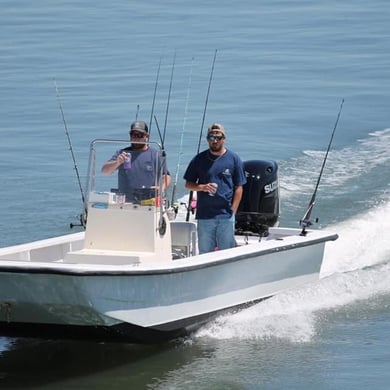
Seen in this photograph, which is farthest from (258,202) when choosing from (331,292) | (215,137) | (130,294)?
(130,294)

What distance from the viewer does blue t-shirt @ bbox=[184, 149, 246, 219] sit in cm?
1075

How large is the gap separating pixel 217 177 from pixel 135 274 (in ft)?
4.81

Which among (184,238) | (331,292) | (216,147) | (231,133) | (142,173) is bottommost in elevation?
(331,292)

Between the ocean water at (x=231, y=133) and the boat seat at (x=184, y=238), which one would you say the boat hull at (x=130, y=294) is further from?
the boat seat at (x=184, y=238)

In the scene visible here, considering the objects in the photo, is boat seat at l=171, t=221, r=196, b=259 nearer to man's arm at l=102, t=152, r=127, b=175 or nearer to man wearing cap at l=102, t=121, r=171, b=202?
man wearing cap at l=102, t=121, r=171, b=202

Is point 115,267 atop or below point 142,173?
below

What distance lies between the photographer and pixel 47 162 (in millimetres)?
17969

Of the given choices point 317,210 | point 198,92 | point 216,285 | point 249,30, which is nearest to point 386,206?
point 317,210

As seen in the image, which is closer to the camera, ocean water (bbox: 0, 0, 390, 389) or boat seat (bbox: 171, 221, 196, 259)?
ocean water (bbox: 0, 0, 390, 389)

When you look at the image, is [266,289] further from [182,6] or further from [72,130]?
[182,6]

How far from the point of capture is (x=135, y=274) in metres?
9.69

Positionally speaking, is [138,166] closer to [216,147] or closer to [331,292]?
[216,147]

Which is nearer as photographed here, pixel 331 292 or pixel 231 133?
pixel 331 292

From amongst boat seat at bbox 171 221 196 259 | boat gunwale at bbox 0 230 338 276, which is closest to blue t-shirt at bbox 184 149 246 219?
boat gunwale at bbox 0 230 338 276
